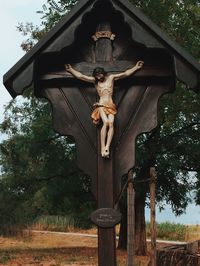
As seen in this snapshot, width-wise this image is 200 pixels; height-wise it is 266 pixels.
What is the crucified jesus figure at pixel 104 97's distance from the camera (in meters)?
4.93

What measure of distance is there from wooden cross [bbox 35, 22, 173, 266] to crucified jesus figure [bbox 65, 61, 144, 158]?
0.06m

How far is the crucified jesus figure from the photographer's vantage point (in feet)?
16.2

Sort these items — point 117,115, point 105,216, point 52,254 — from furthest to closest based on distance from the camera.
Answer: point 52,254 < point 117,115 < point 105,216

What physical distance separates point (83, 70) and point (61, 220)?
31.2 meters

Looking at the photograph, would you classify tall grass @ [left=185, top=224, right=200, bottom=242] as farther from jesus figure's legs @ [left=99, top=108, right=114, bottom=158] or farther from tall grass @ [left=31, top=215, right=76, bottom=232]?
jesus figure's legs @ [left=99, top=108, right=114, bottom=158]

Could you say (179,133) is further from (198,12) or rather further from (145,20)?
(145,20)

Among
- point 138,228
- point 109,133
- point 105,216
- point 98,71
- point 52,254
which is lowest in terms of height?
point 52,254

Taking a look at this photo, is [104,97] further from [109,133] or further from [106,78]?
[109,133]

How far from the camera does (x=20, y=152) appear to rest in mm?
21562

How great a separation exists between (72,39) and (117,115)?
0.75m

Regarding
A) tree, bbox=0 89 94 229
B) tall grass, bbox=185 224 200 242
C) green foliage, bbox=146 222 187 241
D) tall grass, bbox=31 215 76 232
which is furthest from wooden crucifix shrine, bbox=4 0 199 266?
tall grass, bbox=31 215 76 232

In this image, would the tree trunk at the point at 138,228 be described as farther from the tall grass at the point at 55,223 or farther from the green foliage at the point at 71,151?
the tall grass at the point at 55,223

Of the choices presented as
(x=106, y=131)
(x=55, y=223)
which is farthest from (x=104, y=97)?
(x=55, y=223)

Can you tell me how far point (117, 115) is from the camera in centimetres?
505
